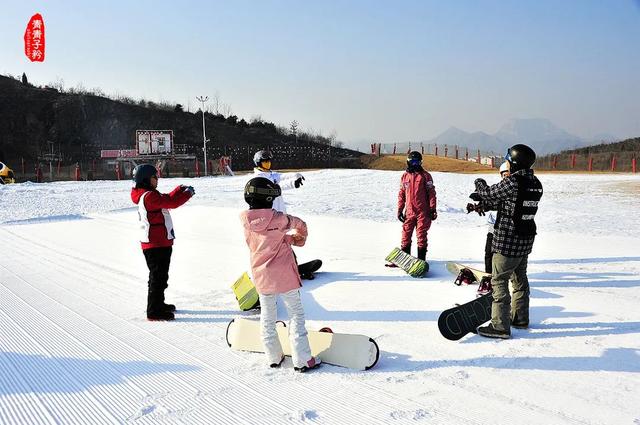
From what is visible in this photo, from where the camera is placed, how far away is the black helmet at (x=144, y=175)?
537 centimetres

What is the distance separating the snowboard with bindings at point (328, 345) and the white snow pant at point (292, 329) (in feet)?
0.73

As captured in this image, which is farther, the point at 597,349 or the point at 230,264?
the point at 230,264

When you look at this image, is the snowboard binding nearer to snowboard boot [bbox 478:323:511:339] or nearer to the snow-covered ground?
the snow-covered ground

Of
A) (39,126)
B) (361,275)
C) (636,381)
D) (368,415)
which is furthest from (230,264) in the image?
(39,126)

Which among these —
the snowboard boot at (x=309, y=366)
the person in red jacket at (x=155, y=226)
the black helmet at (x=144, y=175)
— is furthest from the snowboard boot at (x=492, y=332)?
the black helmet at (x=144, y=175)

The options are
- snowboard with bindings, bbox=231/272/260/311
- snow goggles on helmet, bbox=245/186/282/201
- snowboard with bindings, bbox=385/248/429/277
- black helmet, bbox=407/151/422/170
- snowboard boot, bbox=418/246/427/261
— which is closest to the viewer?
snow goggles on helmet, bbox=245/186/282/201

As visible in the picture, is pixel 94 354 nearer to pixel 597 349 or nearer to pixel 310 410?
pixel 310 410

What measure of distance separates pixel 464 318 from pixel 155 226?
325 cm

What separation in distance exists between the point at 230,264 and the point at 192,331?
3.29 m

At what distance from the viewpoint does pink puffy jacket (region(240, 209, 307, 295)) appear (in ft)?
12.9

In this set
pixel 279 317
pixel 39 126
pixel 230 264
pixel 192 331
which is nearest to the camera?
pixel 192 331

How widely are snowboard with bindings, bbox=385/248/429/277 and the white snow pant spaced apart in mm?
3390

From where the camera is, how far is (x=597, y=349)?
4297mm

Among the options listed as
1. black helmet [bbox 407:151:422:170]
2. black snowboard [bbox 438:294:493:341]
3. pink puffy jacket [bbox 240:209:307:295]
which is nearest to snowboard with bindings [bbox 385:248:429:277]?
black helmet [bbox 407:151:422:170]
